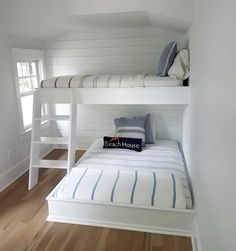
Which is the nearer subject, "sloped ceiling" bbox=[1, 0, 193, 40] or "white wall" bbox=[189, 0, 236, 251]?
"white wall" bbox=[189, 0, 236, 251]

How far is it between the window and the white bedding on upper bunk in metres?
0.58

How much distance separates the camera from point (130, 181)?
249 centimetres

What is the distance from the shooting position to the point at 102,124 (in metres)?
4.09

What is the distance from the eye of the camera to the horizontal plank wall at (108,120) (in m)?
3.86

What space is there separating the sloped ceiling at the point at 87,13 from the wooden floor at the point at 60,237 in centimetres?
200

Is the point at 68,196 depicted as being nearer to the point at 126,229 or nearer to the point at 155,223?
the point at 126,229

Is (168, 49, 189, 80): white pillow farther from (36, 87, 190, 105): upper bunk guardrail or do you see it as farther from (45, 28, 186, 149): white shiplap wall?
(45, 28, 186, 149): white shiplap wall

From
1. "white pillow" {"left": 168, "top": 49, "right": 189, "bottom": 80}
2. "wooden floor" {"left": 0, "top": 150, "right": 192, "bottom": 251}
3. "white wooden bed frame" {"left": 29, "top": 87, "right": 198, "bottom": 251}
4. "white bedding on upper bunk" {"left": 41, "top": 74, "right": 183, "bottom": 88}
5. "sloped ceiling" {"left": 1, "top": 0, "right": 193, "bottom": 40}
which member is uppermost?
"sloped ceiling" {"left": 1, "top": 0, "right": 193, "bottom": 40}

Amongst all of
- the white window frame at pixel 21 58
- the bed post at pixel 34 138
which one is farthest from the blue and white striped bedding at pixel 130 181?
the white window frame at pixel 21 58

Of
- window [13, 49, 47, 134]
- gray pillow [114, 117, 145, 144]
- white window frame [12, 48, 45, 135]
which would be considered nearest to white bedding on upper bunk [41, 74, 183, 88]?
white window frame [12, 48, 45, 135]

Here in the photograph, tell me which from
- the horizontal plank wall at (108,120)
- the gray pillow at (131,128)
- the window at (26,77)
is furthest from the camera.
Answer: the horizontal plank wall at (108,120)

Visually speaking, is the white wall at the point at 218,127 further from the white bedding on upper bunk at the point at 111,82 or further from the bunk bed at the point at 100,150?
the white bedding on upper bunk at the point at 111,82

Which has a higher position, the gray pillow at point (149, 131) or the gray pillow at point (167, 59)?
the gray pillow at point (167, 59)

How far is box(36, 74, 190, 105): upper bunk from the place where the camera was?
275 cm
